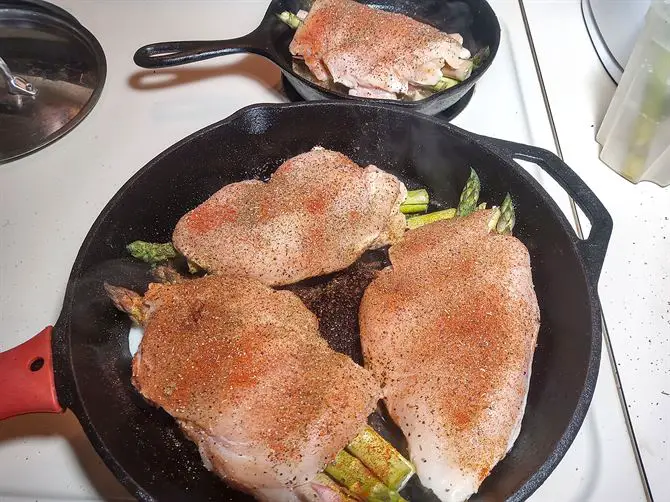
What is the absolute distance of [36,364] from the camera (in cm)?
144

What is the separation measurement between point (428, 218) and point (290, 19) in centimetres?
119

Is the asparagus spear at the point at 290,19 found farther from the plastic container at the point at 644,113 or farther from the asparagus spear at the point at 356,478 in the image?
the asparagus spear at the point at 356,478

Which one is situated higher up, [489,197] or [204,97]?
[204,97]

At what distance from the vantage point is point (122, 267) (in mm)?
1836

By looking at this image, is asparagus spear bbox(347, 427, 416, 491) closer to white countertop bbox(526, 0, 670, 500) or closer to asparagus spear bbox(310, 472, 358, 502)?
asparagus spear bbox(310, 472, 358, 502)

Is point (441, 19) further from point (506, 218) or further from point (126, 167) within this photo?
point (126, 167)

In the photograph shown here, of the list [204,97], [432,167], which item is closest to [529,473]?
[432,167]

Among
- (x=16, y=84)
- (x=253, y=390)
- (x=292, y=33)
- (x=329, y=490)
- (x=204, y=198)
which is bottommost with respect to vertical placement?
(x=329, y=490)

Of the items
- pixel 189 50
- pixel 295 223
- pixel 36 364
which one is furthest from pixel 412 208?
pixel 36 364

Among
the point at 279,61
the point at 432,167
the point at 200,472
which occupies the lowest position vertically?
the point at 200,472

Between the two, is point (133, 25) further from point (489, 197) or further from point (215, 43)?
point (489, 197)

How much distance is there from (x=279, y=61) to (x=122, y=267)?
41.3 inches

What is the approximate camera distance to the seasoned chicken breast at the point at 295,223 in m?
1.82

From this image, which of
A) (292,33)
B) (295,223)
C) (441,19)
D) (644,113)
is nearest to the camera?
(295,223)
